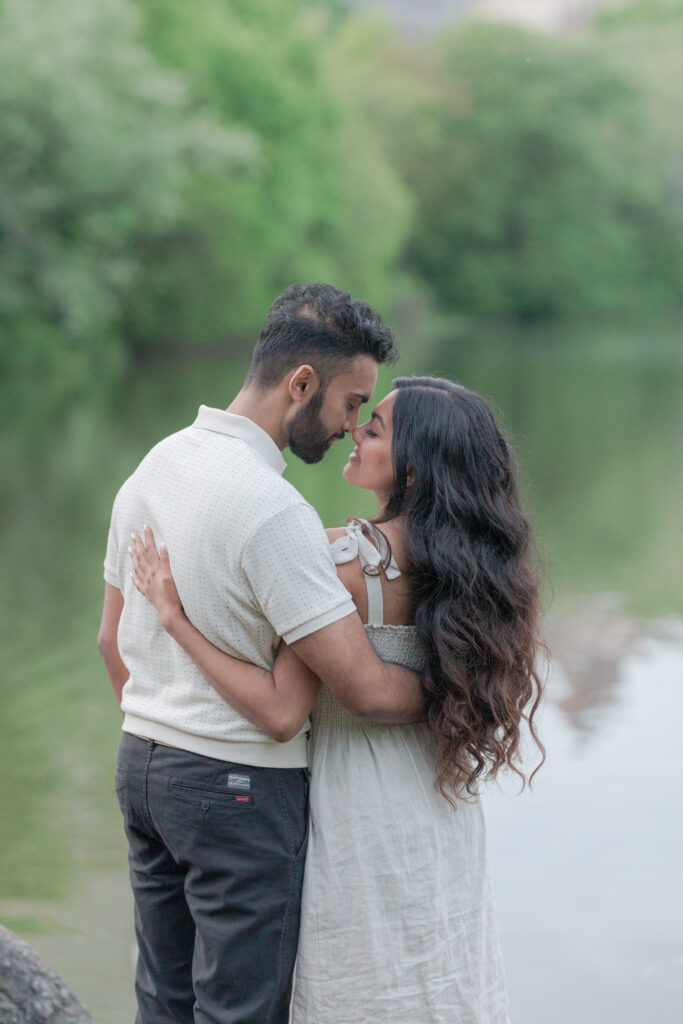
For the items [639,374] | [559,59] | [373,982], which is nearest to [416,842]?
[373,982]

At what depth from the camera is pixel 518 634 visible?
2.65 meters

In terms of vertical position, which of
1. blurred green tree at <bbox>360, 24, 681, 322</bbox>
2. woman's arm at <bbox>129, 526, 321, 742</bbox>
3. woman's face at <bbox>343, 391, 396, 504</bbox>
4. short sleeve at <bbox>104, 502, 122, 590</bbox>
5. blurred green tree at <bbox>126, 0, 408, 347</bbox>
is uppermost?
blurred green tree at <bbox>360, 24, 681, 322</bbox>

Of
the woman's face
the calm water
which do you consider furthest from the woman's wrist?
the calm water

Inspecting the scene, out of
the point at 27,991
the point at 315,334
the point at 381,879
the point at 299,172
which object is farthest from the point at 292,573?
the point at 299,172

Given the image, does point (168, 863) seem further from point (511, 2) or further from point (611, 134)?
point (511, 2)

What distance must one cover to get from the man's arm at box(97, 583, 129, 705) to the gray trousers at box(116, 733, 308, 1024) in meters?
0.38

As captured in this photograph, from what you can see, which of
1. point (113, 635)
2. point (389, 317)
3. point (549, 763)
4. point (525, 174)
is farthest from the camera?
point (525, 174)

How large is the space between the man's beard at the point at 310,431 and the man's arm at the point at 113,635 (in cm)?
52

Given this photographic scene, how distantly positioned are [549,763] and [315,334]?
3666 millimetres

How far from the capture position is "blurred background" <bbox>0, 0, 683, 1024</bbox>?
4.75 metres

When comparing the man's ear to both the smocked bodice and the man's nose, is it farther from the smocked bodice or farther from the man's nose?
the smocked bodice

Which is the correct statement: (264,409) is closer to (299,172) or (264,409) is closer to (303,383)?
(303,383)

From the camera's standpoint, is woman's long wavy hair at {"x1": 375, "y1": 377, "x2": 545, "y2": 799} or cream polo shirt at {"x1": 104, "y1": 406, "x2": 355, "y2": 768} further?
woman's long wavy hair at {"x1": 375, "y1": 377, "x2": 545, "y2": 799}

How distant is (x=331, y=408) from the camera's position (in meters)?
2.61
